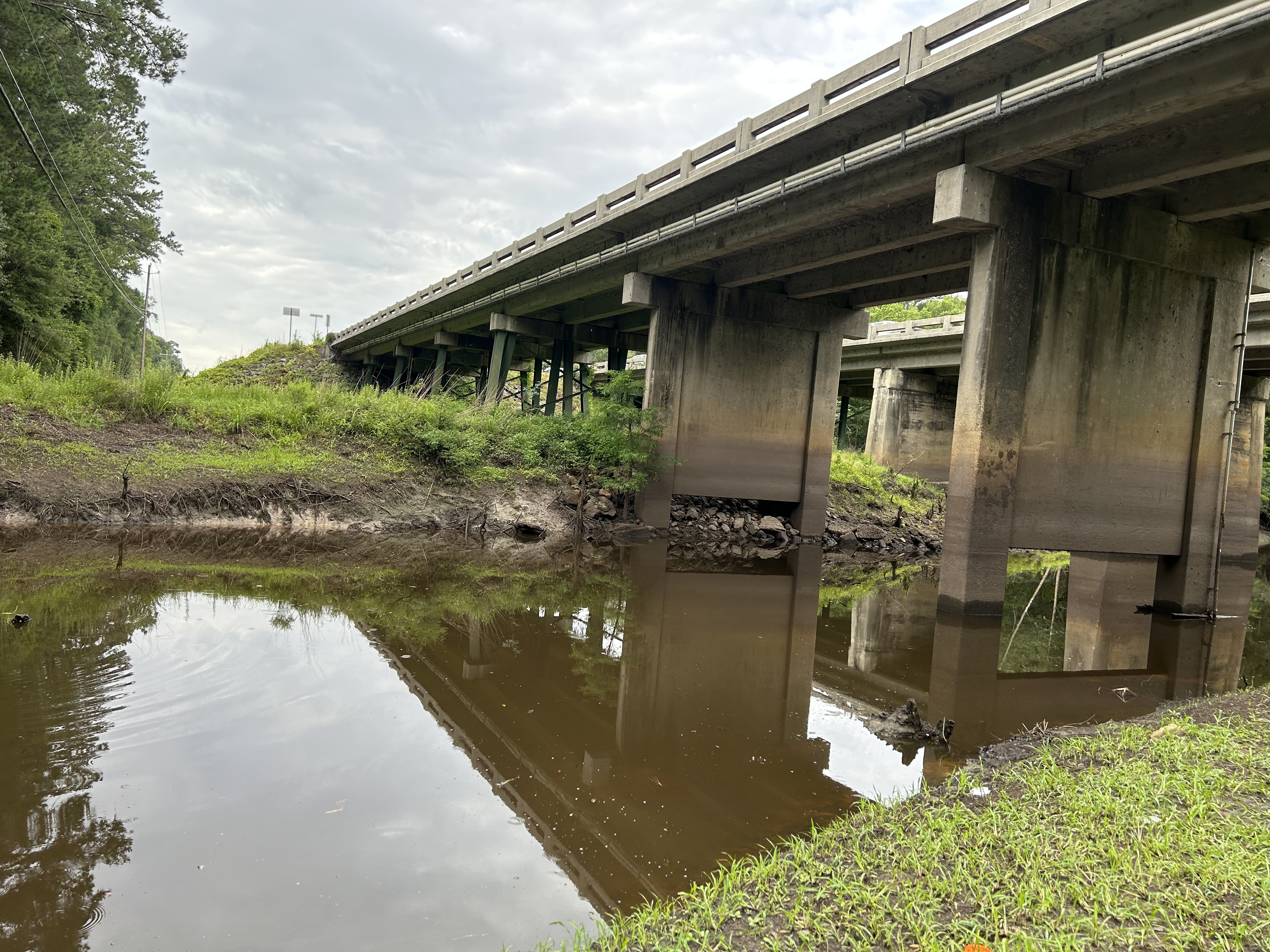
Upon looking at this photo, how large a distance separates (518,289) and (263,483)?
11.9 m

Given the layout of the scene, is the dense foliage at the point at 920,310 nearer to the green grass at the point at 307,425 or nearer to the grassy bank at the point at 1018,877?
the green grass at the point at 307,425

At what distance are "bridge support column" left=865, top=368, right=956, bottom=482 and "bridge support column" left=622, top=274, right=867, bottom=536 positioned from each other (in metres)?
14.3

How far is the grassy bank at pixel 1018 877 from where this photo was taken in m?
2.86

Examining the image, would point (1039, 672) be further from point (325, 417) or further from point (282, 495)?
point (325, 417)

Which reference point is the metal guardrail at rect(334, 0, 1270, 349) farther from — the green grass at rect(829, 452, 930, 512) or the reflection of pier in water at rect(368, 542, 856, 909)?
the green grass at rect(829, 452, 930, 512)

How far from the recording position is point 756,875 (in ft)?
11.2

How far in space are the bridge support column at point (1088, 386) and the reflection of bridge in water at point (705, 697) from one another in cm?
127

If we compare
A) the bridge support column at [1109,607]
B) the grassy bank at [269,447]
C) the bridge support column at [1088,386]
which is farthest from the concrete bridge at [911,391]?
the bridge support column at [1088,386]

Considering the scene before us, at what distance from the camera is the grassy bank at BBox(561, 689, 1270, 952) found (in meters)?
2.86

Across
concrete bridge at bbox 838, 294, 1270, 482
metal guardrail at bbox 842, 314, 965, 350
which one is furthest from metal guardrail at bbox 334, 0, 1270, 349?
concrete bridge at bbox 838, 294, 1270, 482

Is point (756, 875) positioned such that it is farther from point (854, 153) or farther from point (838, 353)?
point (838, 353)

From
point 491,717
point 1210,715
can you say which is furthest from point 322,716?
point 1210,715

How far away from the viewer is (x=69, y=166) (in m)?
22.1

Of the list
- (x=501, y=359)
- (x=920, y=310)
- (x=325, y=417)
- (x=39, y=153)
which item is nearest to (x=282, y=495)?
(x=325, y=417)
